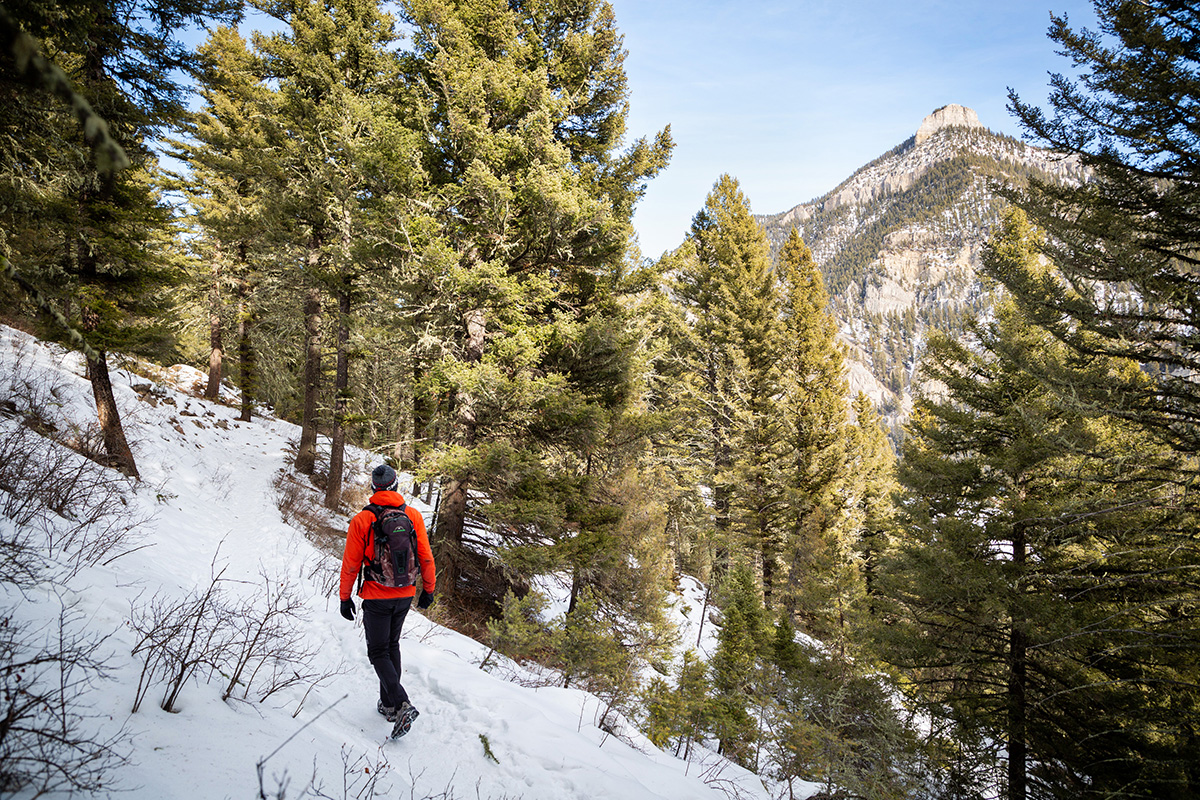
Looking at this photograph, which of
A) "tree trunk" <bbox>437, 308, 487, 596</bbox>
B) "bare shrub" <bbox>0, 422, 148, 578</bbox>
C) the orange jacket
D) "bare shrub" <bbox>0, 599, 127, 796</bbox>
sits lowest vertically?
"bare shrub" <bbox>0, 599, 127, 796</bbox>

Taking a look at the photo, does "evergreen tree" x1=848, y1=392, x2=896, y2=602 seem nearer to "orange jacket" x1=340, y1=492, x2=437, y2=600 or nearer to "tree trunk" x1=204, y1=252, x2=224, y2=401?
"orange jacket" x1=340, y1=492, x2=437, y2=600

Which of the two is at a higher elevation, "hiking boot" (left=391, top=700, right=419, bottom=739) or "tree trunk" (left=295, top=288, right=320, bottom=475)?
"tree trunk" (left=295, top=288, right=320, bottom=475)

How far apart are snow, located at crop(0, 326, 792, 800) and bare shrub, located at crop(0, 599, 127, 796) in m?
0.07

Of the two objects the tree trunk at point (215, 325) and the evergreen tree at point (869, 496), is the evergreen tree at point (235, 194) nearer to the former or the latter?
the tree trunk at point (215, 325)

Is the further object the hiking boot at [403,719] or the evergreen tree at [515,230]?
the evergreen tree at [515,230]

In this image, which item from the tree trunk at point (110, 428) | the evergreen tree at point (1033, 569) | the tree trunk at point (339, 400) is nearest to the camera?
the evergreen tree at point (1033, 569)

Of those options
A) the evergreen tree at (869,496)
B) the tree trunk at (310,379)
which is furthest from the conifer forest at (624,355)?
the evergreen tree at (869,496)

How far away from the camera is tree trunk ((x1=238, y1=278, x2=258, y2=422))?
1716 centimetres

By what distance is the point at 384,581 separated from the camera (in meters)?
3.94

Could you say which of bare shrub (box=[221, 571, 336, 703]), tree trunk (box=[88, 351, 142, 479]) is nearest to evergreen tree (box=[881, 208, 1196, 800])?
bare shrub (box=[221, 571, 336, 703])

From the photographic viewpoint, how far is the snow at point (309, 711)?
8.40 ft

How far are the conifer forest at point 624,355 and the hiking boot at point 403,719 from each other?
2779mm

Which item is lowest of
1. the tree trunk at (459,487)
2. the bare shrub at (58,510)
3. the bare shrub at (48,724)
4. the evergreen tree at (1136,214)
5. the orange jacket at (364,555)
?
the bare shrub at (48,724)

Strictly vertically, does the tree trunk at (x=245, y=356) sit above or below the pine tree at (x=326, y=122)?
below
